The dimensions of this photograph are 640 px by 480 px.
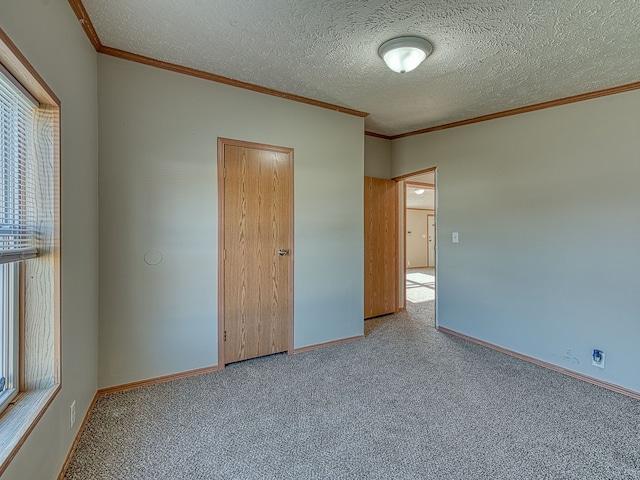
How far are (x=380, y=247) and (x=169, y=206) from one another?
2811 millimetres

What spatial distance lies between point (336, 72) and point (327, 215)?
4.39ft

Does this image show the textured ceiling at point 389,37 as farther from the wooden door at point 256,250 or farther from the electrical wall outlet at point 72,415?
the electrical wall outlet at point 72,415

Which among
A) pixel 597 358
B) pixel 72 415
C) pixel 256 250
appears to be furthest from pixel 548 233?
pixel 72 415

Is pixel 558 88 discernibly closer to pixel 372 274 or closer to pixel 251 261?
pixel 372 274

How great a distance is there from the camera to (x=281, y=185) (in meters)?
2.96

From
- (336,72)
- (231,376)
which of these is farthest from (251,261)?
(336,72)

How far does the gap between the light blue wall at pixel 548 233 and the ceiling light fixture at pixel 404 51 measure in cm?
166

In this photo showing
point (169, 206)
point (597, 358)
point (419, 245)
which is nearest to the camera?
point (169, 206)

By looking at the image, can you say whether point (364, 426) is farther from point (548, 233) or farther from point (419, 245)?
point (419, 245)

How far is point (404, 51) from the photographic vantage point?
2047mm

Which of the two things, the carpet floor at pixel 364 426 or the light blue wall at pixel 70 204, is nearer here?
the light blue wall at pixel 70 204

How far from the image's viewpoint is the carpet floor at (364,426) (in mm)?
1600

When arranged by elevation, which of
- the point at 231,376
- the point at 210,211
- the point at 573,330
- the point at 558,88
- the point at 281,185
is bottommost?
the point at 231,376

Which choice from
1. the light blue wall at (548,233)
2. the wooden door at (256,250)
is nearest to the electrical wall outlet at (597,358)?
the light blue wall at (548,233)
